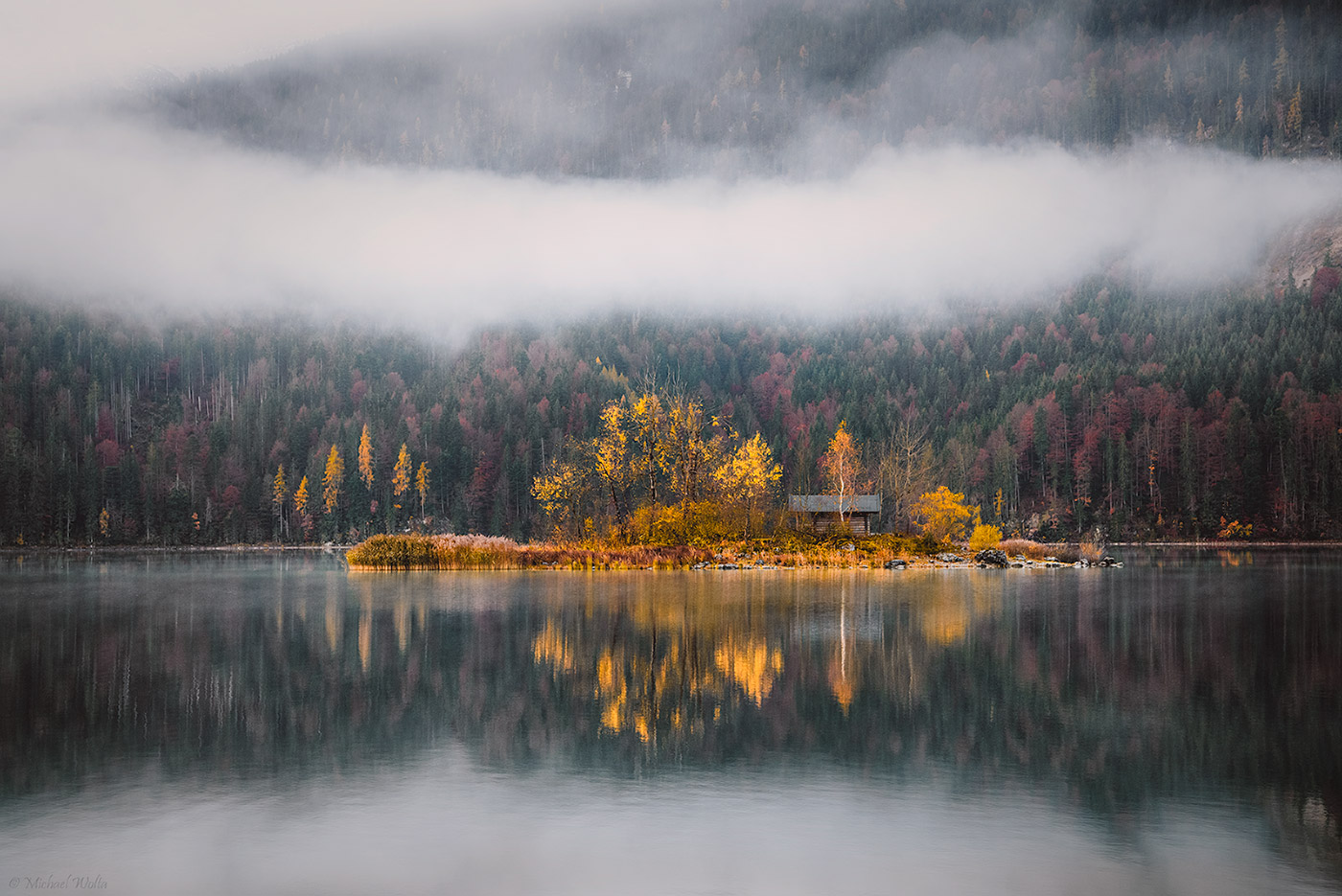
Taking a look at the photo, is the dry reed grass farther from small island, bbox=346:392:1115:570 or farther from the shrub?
the shrub

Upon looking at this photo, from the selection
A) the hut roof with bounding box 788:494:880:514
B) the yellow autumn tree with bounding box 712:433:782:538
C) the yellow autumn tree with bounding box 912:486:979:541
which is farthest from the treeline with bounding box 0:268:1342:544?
the yellow autumn tree with bounding box 712:433:782:538

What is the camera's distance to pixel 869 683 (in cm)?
1964

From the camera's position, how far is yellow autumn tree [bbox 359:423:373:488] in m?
149

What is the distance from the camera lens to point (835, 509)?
86.2m

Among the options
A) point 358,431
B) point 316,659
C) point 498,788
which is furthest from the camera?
point 358,431

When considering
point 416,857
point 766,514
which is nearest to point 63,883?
point 416,857

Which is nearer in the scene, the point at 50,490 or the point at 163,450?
the point at 50,490

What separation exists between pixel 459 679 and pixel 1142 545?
113m

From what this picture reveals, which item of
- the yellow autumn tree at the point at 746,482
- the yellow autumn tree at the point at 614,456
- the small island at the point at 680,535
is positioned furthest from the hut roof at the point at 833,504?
the yellow autumn tree at the point at 614,456

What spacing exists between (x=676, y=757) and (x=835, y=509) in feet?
240

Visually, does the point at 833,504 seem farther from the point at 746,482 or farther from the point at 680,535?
the point at 680,535

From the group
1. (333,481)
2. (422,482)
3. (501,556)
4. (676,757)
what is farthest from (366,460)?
(676,757)

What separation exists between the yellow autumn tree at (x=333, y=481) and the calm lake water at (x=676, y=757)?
118 metres

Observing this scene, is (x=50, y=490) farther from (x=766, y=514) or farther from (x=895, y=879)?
(x=895, y=879)
